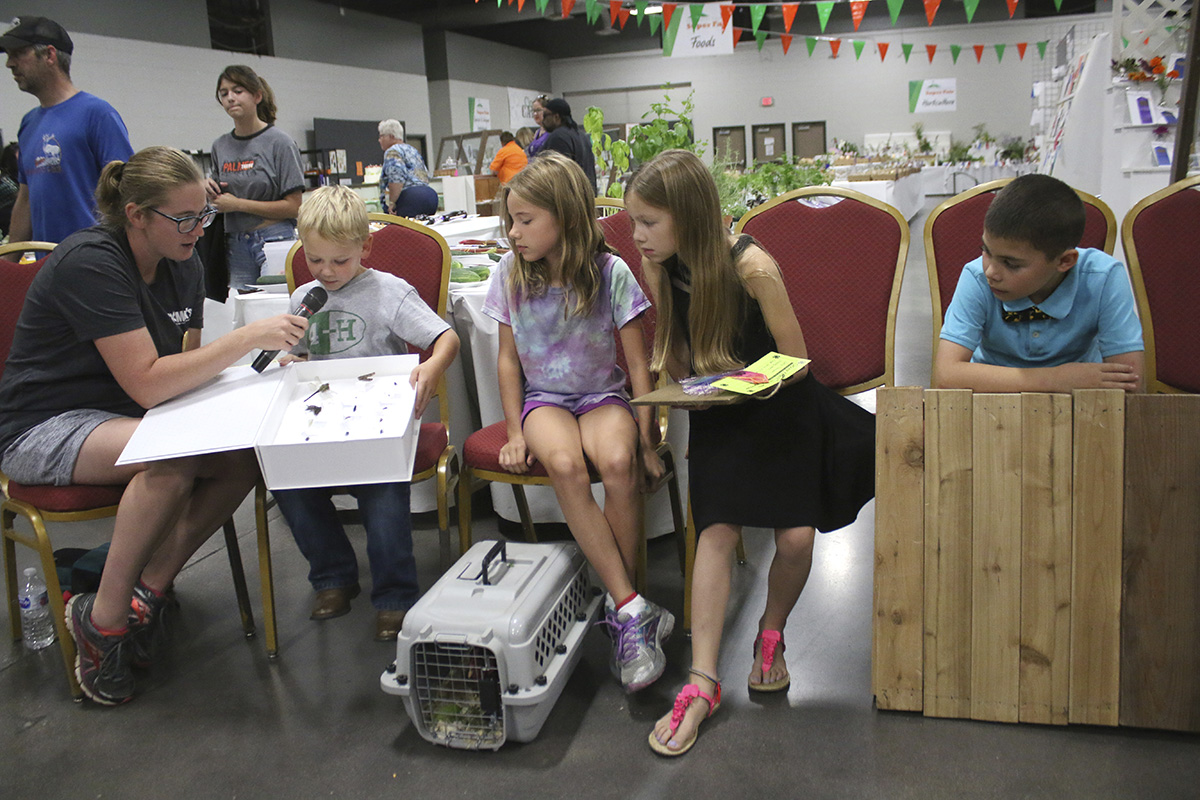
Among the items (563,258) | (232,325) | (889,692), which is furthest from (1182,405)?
(232,325)

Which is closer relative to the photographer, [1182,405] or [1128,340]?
[1182,405]

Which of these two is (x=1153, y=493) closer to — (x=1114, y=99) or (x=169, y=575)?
(x=169, y=575)

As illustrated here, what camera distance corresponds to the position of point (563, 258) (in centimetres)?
186

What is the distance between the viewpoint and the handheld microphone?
72.1 inches

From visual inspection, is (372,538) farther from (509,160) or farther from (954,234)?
(509,160)

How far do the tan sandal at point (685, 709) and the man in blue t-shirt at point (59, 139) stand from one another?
2.45 m

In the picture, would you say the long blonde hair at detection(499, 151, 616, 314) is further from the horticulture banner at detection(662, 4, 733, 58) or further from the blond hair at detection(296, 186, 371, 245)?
the horticulture banner at detection(662, 4, 733, 58)

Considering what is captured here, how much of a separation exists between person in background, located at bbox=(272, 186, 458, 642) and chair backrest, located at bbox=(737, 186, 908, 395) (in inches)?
34.0

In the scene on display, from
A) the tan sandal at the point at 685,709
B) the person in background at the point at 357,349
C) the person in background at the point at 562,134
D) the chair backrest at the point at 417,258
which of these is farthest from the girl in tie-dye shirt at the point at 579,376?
the person in background at the point at 562,134

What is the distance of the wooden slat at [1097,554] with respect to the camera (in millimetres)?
1395

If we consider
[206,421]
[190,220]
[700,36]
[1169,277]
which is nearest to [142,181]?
[190,220]

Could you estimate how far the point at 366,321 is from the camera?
2.05 m

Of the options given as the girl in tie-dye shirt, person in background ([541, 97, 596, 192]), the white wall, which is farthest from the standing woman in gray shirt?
the white wall

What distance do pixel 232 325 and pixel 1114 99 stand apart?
4.54m
